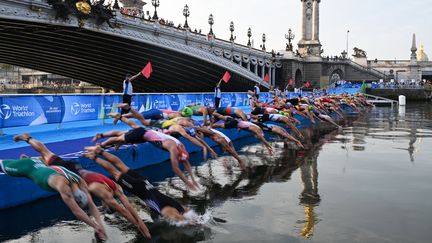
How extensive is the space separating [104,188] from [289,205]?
4250mm

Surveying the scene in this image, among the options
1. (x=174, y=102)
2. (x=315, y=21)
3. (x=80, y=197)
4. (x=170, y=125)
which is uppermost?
(x=315, y=21)

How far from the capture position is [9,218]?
858 cm

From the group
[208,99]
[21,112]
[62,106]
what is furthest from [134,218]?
[208,99]

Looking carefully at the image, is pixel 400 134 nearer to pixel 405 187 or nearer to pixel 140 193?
pixel 405 187

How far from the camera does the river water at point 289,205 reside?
25.6ft

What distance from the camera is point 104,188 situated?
24.1ft

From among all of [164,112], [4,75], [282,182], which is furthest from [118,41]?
[4,75]

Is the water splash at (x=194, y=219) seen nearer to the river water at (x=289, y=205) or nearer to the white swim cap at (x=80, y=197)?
the river water at (x=289, y=205)

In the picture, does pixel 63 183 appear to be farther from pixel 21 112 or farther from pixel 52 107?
pixel 52 107

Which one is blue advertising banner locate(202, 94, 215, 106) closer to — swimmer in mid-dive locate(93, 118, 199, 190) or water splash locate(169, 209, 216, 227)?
swimmer in mid-dive locate(93, 118, 199, 190)

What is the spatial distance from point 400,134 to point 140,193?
18.4 m

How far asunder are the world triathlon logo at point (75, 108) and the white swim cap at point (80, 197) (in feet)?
35.7

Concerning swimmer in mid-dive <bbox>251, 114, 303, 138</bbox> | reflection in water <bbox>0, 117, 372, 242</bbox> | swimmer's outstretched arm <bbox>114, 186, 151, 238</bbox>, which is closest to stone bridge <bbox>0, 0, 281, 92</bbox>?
swimmer in mid-dive <bbox>251, 114, 303, 138</bbox>

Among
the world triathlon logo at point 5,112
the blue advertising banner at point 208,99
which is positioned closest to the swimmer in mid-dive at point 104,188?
the world triathlon logo at point 5,112
